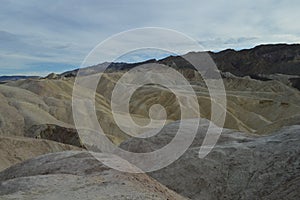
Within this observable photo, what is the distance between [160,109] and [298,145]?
27009mm

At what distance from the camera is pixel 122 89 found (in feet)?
142

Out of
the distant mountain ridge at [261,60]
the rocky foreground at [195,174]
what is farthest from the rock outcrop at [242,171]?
the distant mountain ridge at [261,60]

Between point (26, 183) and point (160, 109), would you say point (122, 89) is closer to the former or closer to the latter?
point (160, 109)

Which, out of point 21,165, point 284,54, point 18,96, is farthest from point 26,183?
point 284,54

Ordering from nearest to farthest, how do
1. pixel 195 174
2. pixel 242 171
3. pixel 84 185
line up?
1. pixel 84 185
2. pixel 242 171
3. pixel 195 174

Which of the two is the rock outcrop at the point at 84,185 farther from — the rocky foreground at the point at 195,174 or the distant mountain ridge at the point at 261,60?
the distant mountain ridge at the point at 261,60

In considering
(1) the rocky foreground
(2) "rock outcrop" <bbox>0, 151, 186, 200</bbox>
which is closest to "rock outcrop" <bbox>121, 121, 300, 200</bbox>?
(1) the rocky foreground

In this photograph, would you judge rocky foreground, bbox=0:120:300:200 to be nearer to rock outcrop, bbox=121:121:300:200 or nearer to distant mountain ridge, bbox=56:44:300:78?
rock outcrop, bbox=121:121:300:200

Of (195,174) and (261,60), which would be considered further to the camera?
(261,60)

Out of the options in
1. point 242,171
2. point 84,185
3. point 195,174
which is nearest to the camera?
point 84,185

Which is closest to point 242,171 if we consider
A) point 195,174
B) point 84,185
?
point 195,174

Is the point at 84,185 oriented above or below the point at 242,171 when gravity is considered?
above

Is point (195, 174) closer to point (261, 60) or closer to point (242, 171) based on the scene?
point (242, 171)

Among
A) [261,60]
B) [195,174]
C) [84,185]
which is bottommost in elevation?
[195,174]
